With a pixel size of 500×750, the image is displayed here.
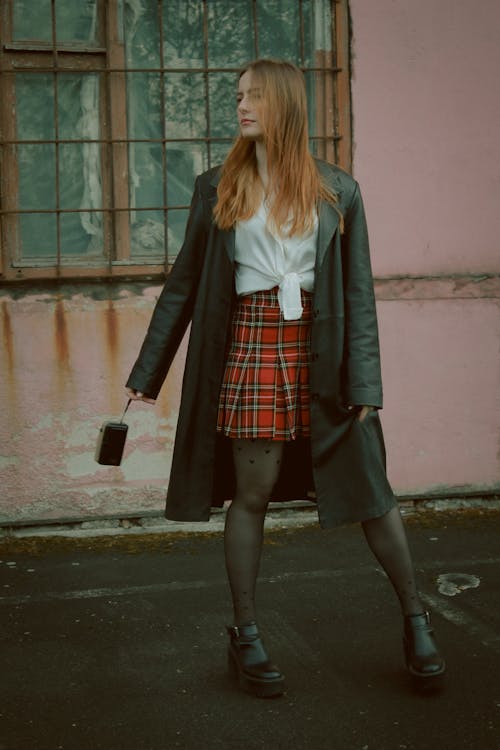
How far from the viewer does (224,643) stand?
3.67 meters

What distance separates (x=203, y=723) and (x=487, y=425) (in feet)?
9.76

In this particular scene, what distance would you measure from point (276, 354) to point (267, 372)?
0.06 meters

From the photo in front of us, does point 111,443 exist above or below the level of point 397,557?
above

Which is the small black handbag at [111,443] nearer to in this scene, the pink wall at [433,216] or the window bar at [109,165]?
the window bar at [109,165]

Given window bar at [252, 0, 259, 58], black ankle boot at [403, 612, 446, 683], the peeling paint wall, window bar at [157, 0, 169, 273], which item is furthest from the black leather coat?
window bar at [252, 0, 259, 58]

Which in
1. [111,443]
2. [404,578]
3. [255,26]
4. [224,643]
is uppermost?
[255,26]

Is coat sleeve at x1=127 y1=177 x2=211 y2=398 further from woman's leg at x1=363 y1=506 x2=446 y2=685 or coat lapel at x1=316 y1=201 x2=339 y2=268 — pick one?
woman's leg at x1=363 y1=506 x2=446 y2=685

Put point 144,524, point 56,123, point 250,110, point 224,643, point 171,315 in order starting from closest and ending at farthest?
point 250,110
point 171,315
point 224,643
point 56,123
point 144,524

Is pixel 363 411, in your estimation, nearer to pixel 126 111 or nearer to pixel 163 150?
pixel 163 150

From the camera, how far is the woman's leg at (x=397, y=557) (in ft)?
10.5

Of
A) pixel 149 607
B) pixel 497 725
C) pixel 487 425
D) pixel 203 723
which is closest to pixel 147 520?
pixel 149 607

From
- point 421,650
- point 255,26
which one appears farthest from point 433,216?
point 421,650

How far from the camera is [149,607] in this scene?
4.09 m

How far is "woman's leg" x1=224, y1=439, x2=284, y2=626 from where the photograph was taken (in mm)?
3178
